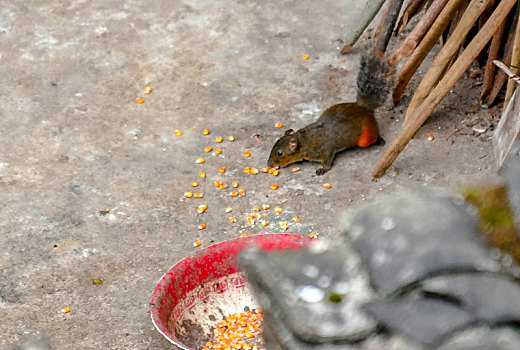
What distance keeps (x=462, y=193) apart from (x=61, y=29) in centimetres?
523

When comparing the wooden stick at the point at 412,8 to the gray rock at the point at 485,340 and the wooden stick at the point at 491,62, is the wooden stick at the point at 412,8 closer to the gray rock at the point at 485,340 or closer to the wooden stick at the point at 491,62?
the wooden stick at the point at 491,62

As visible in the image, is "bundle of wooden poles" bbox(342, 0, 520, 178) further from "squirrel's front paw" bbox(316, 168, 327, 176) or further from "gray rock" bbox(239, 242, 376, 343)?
"gray rock" bbox(239, 242, 376, 343)

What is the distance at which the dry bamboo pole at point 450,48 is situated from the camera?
413cm

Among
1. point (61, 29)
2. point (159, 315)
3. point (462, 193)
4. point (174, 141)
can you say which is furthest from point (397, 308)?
point (61, 29)

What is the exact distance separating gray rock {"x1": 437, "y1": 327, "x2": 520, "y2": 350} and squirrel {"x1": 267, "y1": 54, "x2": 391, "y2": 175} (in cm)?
356

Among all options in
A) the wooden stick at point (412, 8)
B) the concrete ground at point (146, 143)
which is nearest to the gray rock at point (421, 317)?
the concrete ground at point (146, 143)

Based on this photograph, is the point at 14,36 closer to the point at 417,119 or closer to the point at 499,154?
the point at 417,119

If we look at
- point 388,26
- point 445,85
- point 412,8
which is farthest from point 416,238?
point 412,8

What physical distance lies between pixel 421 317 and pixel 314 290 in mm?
171

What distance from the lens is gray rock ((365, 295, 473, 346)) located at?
108 centimetres

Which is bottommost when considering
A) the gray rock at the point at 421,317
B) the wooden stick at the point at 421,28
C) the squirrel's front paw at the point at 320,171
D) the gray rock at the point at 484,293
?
the squirrel's front paw at the point at 320,171

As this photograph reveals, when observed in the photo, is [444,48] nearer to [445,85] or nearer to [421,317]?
[445,85]

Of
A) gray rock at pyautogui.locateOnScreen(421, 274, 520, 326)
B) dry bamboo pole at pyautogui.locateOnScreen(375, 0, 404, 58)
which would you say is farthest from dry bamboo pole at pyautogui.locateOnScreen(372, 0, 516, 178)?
gray rock at pyautogui.locateOnScreen(421, 274, 520, 326)

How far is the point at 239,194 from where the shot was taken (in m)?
4.52
